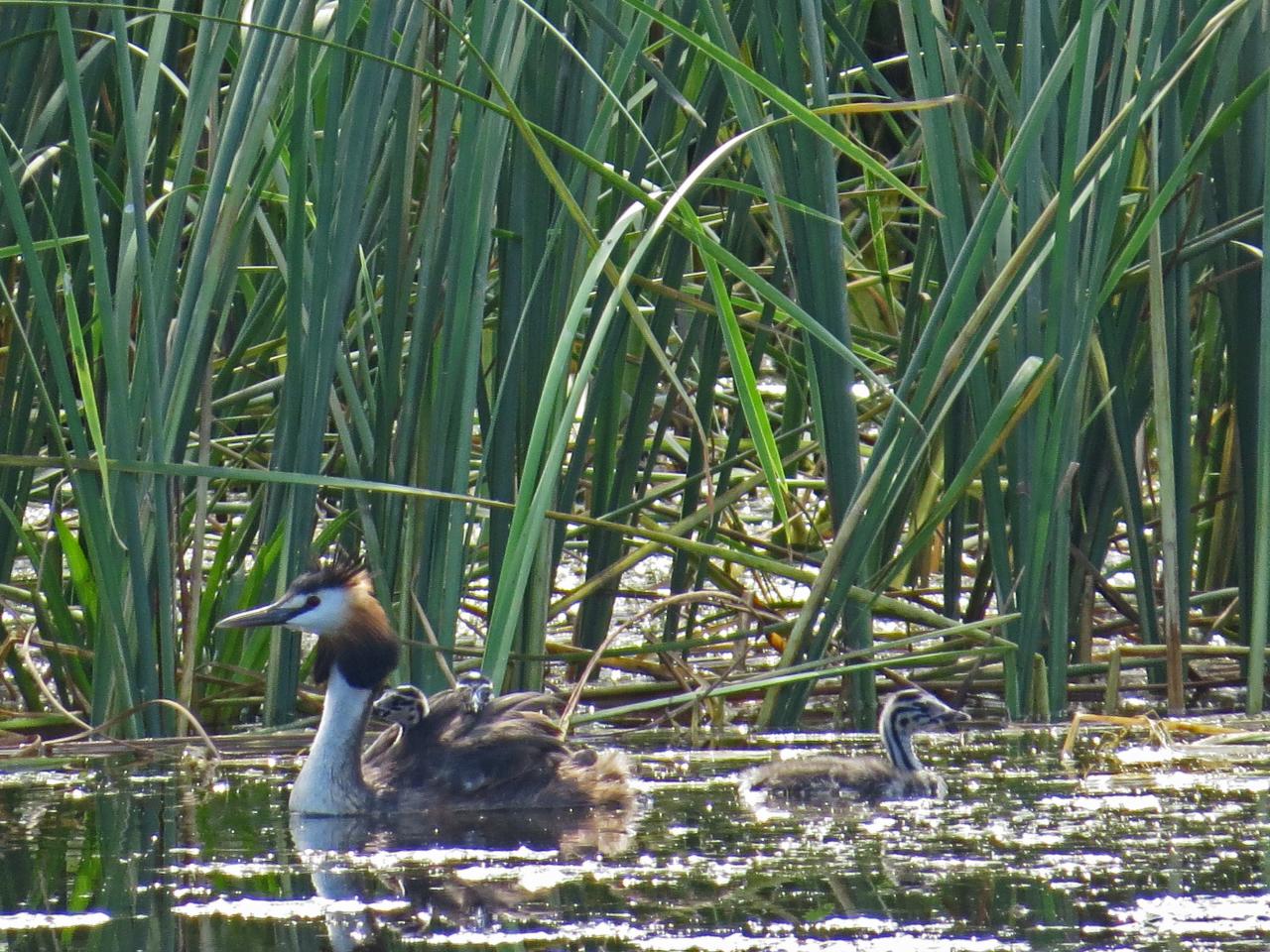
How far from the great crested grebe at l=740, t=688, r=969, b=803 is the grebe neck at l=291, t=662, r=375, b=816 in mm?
840

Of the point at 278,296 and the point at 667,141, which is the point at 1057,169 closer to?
the point at 667,141

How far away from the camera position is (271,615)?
498 cm

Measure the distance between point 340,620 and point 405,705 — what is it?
0.29 m

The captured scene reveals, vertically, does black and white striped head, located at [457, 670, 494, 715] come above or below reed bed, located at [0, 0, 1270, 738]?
below

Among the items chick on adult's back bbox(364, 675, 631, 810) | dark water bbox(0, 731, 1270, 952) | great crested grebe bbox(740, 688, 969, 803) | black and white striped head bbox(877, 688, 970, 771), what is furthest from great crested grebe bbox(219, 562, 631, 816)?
black and white striped head bbox(877, 688, 970, 771)

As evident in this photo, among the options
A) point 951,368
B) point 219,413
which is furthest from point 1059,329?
point 219,413

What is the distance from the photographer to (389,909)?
365 centimetres

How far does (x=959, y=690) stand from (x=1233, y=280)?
1.24m

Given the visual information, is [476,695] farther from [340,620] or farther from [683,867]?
[683,867]

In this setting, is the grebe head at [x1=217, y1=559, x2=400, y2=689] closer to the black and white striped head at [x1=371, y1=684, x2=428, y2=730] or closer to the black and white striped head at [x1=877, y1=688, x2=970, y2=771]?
the black and white striped head at [x1=371, y1=684, x2=428, y2=730]

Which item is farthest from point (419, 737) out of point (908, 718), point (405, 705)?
point (908, 718)

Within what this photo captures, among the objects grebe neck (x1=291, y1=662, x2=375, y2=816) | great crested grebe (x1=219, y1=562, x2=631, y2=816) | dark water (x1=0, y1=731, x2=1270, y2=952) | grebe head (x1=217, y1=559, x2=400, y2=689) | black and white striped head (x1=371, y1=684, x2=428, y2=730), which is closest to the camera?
dark water (x1=0, y1=731, x2=1270, y2=952)

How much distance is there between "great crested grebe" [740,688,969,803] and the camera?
4.66 metres

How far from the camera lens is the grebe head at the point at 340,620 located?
4953 mm
